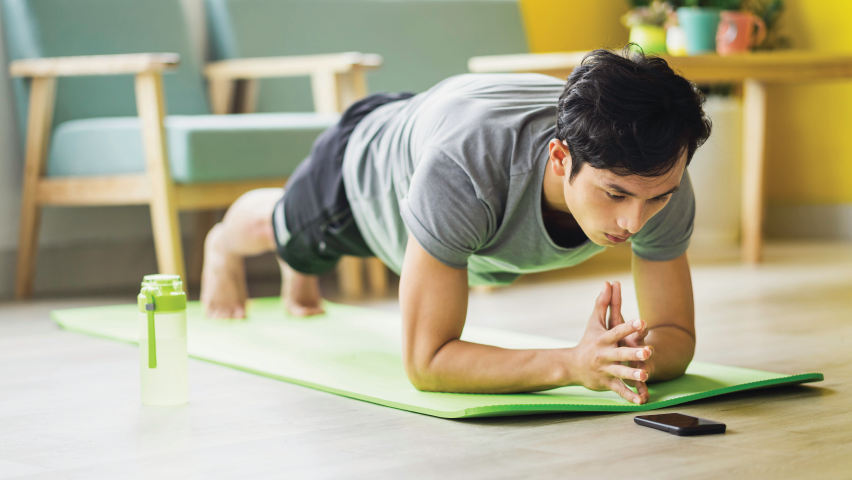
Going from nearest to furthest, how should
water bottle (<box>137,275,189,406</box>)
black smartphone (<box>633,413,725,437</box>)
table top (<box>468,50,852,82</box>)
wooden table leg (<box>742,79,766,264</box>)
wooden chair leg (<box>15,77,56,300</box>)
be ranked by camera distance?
black smartphone (<box>633,413,725,437</box>), water bottle (<box>137,275,189,406</box>), table top (<box>468,50,852,82</box>), wooden chair leg (<box>15,77,56,300</box>), wooden table leg (<box>742,79,766,264</box>)

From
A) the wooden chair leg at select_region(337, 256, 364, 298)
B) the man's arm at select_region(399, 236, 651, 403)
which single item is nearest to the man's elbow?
the man's arm at select_region(399, 236, 651, 403)

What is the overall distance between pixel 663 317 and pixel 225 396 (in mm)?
668

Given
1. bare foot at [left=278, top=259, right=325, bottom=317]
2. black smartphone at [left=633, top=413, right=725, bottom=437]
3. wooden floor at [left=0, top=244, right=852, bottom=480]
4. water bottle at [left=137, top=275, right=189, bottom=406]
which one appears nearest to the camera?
wooden floor at [left=0, top=244, right=852, bottom=480]

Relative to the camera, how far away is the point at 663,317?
4.80 ft

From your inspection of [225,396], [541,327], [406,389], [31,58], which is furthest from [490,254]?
[31,58]

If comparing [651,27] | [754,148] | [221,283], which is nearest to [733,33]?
[651,27]

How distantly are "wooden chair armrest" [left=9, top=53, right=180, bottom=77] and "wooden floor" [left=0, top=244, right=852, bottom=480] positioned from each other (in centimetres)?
76

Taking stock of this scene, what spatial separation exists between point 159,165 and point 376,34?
45.7 inches

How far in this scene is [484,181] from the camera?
4.41 ft

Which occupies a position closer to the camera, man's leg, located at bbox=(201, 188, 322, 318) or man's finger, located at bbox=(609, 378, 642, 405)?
man's finger, located at bbox=(609, 378, 642, 405)

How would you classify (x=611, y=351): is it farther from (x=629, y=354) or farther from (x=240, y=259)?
(x=240, y=259)

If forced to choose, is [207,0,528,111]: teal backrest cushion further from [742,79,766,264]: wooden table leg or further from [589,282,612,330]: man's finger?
[589,282,612,330]: man's finger

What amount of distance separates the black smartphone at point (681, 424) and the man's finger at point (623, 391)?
41mm

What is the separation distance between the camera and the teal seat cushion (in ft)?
7.91
